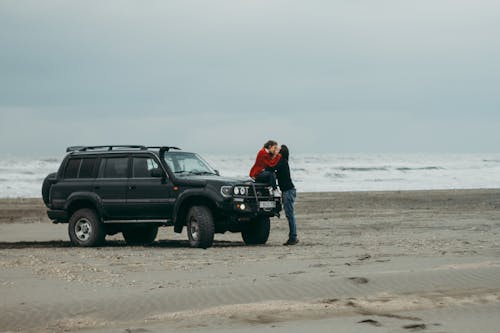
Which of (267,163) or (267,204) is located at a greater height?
(267,163)

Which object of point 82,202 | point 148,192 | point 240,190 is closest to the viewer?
point 240,190

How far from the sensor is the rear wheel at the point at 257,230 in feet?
55.3

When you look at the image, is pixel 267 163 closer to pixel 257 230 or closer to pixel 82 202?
pixel 257 230

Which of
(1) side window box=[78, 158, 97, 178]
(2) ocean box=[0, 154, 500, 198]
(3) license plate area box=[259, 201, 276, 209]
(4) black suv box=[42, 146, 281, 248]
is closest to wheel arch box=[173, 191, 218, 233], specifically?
(4) black suv box=[42, 146, 281, 248]

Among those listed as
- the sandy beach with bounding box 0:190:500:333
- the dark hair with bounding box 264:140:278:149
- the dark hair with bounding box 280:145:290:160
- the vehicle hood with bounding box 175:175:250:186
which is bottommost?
the sandy beach with bounding box 0:190:500:333

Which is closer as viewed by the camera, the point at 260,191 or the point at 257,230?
the point at 260,191

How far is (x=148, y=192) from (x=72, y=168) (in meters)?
1.79

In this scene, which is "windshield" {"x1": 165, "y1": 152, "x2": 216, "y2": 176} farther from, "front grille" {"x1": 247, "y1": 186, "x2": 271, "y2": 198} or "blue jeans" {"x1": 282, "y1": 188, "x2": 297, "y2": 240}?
"blue jeans" {"x1": 282, "y1": 188, "x2": 297, "y2": 240}

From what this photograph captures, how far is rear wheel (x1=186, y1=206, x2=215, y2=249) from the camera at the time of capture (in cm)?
1570

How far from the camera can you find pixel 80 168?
56.7 ft

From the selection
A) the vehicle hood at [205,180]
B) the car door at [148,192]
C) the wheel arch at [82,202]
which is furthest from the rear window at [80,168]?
the vehicle hood at [205,180]

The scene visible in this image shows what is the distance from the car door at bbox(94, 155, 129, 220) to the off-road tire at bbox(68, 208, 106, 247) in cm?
26

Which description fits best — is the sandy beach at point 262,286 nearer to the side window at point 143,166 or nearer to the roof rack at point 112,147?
the side window at point 143,166

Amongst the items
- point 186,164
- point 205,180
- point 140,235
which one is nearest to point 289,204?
point 205,180
